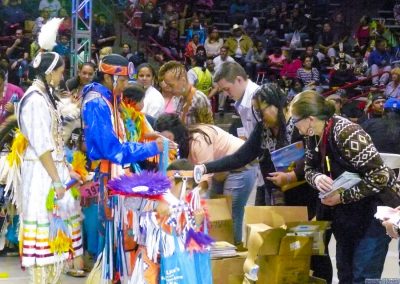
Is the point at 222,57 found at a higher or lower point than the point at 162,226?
higher

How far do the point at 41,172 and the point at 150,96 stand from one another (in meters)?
2.58

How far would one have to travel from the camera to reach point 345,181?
4.72 m

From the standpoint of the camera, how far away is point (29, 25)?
18.3 metres

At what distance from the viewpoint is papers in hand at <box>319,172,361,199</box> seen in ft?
15.4

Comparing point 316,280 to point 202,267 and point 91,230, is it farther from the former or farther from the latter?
point 91,230

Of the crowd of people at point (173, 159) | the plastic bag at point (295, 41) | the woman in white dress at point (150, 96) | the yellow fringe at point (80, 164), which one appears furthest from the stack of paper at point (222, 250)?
the plastic bag at point (295, 41)

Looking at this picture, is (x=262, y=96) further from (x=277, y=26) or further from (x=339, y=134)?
(x=277, y=26)

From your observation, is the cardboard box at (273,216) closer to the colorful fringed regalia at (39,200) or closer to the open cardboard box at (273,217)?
the open cardboard box at (273,217)

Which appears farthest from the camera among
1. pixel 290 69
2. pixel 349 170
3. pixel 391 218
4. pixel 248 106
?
pixel 290 69

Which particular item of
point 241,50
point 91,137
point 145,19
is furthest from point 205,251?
point 145,19

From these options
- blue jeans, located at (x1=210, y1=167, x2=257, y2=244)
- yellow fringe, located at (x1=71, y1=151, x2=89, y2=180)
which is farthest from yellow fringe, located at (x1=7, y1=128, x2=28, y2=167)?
blue jeans, located at (x1=210, y1=167, x2=257, y2=244)

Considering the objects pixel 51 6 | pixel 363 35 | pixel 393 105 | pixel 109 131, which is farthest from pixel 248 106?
pixel 363 35

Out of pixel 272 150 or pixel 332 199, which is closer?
pixel 332 199

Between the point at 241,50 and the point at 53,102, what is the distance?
13665 mm
